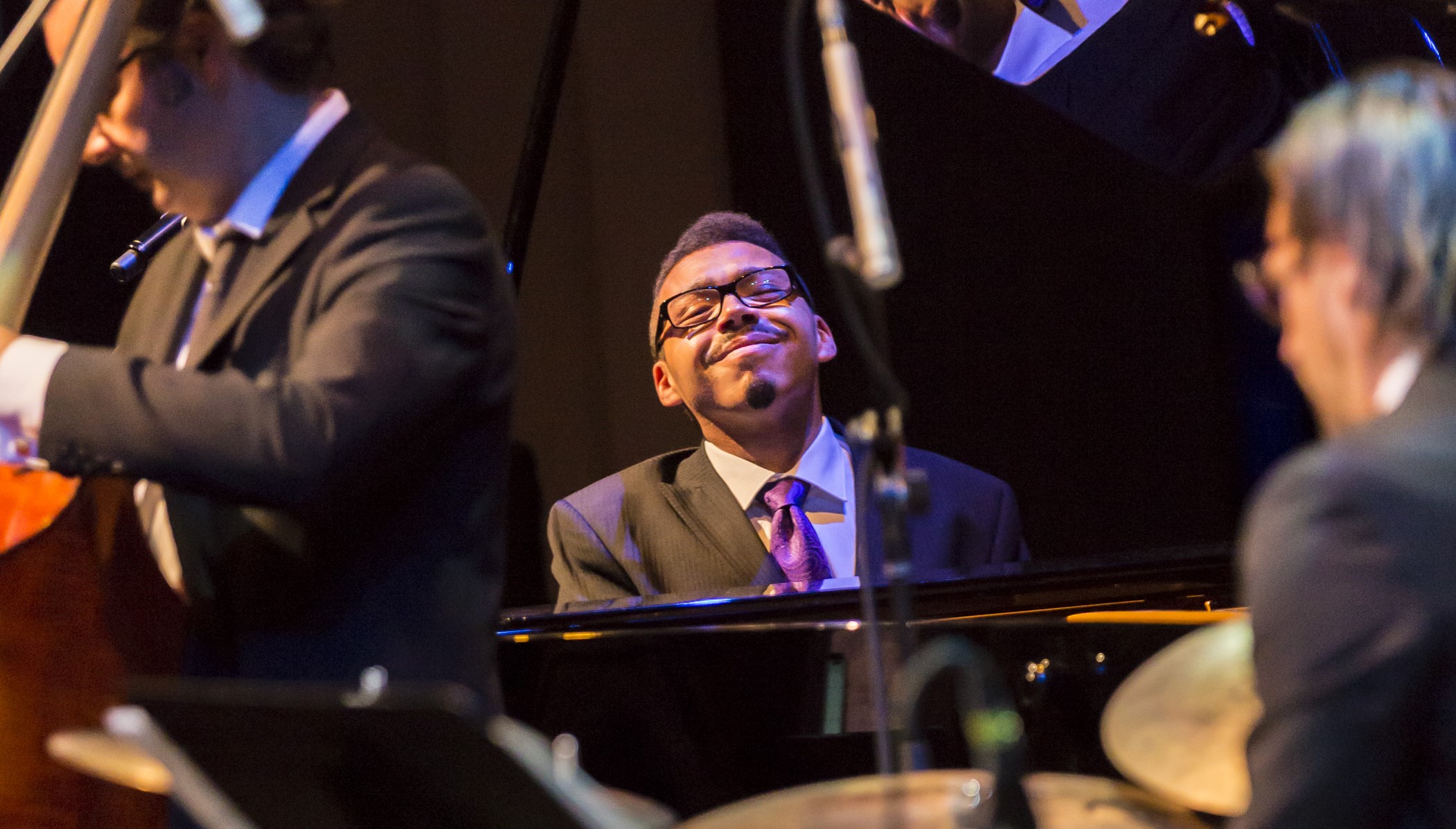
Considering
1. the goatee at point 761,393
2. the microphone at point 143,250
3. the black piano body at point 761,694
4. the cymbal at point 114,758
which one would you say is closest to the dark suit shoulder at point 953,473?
the goatee at point 761,393

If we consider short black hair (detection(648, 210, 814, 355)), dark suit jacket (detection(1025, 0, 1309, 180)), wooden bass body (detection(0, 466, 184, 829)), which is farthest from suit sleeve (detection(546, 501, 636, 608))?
wooden bass body (detection(0, 466, 184, 829))

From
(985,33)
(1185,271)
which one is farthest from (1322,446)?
(1185,271)

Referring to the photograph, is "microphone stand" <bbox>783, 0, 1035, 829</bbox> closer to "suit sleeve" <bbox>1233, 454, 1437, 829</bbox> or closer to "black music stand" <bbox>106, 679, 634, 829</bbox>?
"suit sleeve" <bbox>1233, 454, 1437, 829</bbox>

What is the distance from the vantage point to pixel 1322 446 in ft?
4.09

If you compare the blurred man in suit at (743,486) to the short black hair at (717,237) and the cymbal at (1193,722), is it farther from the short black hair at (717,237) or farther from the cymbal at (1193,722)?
the cymbal at (1193,722)

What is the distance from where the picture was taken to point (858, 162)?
137cm

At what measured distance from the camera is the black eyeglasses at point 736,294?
12.3 ft

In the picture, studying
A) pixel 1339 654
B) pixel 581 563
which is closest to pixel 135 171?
pixel 1339 654

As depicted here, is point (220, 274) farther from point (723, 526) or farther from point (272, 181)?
point (723, 526)

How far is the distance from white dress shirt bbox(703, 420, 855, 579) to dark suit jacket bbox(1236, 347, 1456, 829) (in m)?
2.25

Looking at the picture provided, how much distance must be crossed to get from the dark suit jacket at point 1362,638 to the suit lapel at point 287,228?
0.95 metres

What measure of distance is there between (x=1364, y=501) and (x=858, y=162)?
503 millimetres

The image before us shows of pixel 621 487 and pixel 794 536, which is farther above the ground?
pixel 621 487

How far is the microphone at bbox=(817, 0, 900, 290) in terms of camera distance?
1351mm
